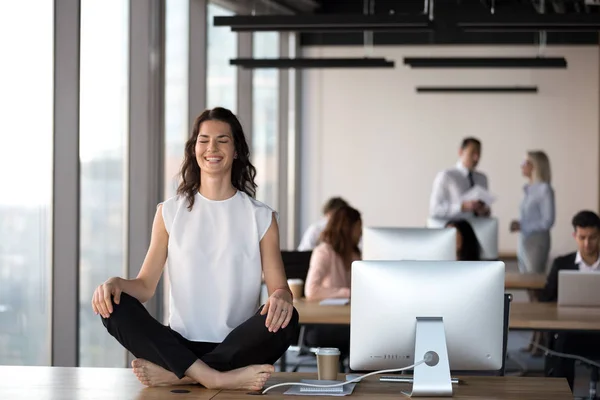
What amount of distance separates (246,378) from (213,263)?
0.56 m

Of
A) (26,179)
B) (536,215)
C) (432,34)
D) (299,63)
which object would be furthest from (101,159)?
(432,34)

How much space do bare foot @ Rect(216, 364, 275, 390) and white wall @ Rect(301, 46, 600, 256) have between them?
9.01 metres

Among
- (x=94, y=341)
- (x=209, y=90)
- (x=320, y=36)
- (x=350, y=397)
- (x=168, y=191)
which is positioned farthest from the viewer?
(x=320, y=36)

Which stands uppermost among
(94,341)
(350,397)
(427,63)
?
(427,63)

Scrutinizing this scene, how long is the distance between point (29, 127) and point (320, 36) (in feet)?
23.6

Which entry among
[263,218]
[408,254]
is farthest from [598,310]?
[263,218]

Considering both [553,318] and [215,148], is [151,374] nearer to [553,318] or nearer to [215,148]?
[215,148]

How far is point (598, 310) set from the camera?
Answer: 5.44 meters

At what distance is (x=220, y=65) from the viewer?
9461mm

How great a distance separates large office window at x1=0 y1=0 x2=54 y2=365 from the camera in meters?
5.35

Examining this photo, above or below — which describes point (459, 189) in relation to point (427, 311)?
above

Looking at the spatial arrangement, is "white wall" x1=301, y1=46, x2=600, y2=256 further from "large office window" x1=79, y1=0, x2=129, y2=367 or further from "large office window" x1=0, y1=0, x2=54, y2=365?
"large office window" x1=0, y1=0, x2=54, y2=365

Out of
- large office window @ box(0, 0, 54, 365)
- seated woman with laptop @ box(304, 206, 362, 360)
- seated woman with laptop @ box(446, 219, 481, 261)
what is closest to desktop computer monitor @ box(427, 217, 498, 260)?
seated woman with laptop @ box(446, 219, 481, 261)

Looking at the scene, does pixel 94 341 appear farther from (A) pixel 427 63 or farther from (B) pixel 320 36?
(B) pixel 320 36
